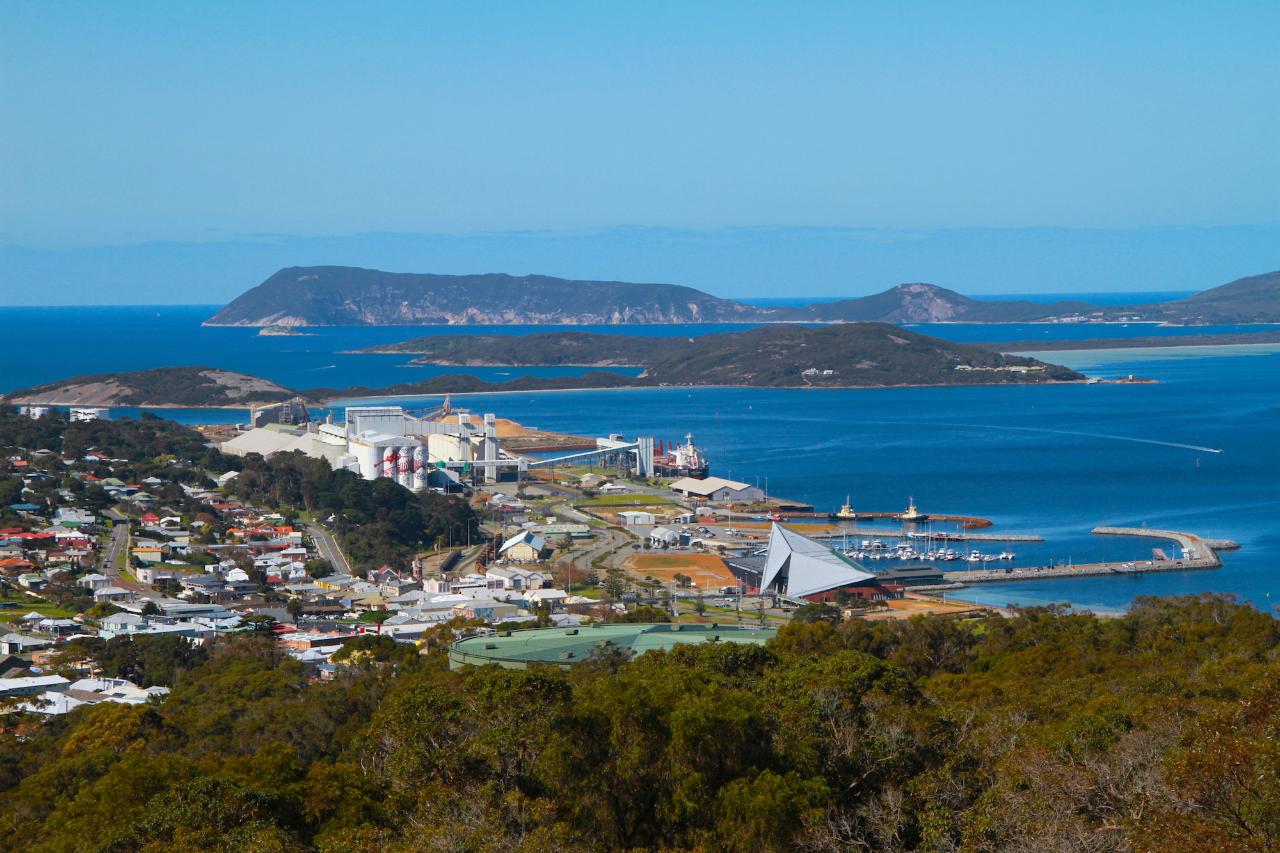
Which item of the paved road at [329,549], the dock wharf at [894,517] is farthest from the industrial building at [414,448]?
the dock wharf at [894,517]

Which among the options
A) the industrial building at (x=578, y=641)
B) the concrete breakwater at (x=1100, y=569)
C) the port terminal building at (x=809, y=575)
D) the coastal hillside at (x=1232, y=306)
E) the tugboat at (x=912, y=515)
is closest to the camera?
the industrial building at (x=578, y=641)

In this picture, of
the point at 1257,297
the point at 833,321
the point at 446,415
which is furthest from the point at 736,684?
the point at 1257,297

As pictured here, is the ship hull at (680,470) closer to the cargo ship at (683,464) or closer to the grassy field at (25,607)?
the cargo ship at (683,464)

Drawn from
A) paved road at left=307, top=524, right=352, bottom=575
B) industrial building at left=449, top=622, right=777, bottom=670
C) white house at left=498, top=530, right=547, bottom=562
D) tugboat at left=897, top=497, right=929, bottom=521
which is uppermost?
industrial building at left=449, top=622, right=777, bottom=670

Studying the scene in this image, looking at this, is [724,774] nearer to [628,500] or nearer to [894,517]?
[894,517]

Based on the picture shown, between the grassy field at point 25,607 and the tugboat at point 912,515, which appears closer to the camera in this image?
the grassy field at point 25,607

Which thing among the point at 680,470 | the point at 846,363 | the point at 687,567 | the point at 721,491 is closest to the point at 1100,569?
the point at 687,567

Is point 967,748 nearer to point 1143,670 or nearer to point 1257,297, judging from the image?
point 1143,670

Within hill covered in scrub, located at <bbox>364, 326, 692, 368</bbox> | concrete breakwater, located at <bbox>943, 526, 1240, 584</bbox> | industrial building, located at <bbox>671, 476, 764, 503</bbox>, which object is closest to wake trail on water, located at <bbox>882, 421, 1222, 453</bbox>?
industrial building, located at <bbox>671, 476, 764, 503</bbox>

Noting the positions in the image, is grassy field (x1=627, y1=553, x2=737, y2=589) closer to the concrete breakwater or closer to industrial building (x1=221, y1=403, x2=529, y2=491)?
the concrete breakwater
